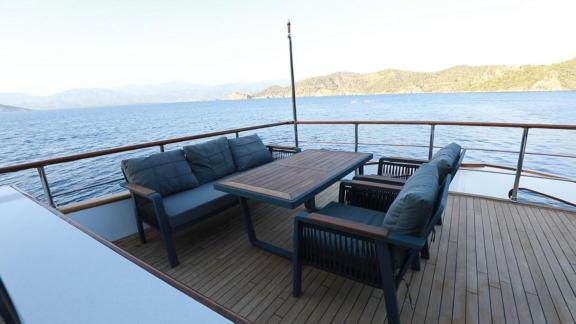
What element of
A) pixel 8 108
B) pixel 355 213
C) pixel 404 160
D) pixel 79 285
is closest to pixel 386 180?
pixel 355 213

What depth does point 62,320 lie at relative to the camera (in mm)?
562

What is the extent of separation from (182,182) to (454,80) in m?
53.3

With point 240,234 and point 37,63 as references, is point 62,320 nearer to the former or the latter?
point 240,234

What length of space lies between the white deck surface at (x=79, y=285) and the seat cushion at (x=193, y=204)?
1136 millimetres

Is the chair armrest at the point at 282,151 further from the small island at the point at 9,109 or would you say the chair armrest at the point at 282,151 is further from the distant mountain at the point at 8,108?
the distant mountain at the point at 8,108

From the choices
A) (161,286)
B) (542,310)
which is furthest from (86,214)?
(542,310)

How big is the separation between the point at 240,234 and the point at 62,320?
6.68 ft

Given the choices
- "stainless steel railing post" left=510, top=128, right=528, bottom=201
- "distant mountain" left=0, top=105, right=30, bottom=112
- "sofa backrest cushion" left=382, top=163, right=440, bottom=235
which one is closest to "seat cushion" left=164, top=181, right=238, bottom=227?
"sofa backrest cushion" left=382, top=163, right=440, bottom=235

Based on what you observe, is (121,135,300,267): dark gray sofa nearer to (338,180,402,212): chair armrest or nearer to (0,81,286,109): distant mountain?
(338,180,402,212): chair armrest

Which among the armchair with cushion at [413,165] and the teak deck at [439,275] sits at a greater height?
the armchair with cushion at [413,165]

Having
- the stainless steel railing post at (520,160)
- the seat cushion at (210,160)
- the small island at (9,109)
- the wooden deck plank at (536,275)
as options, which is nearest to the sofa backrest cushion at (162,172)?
the seat cushion at (210,160)

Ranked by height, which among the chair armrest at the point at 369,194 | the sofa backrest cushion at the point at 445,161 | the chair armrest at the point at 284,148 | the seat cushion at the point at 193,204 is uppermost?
the sofa backrest cushion at the point at 445,161

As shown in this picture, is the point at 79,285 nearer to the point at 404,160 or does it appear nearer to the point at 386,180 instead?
the point at 386,180

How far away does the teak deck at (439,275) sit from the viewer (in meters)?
1.56
